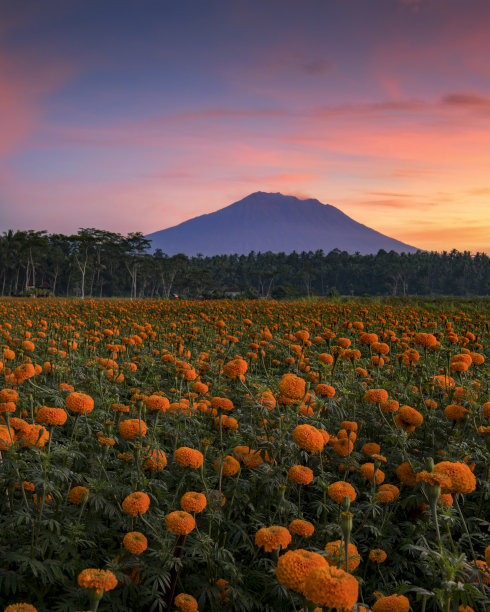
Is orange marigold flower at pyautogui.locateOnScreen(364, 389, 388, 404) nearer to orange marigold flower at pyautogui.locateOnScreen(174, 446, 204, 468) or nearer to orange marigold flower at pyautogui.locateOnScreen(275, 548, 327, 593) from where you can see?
orange marigold flower at pyautogui.locateOnScreen(174, 446, 204, 468)

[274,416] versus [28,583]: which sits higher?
[274,416]

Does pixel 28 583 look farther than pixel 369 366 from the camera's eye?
No

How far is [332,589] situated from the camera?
1.10 metres

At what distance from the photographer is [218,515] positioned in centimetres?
213

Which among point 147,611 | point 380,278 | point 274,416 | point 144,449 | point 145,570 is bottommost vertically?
point 147,611

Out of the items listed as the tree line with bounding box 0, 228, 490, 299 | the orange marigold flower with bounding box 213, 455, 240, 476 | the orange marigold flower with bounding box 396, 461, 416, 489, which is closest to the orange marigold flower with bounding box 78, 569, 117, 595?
the orange marigold flower with bounding box 213, 455, 240, 476

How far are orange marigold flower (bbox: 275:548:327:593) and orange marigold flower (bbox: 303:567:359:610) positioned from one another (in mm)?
147

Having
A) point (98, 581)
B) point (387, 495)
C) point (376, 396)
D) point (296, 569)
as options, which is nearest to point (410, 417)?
point (376, 396)

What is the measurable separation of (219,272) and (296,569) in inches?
4329

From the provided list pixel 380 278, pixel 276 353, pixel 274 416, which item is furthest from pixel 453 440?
pixel 380 278

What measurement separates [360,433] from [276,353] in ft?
11.4

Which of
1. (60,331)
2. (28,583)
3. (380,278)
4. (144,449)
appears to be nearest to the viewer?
(28,583)

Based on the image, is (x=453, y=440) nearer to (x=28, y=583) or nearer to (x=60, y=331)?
(x=28, y=583)

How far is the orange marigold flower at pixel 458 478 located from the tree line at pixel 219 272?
7448 centimetres
